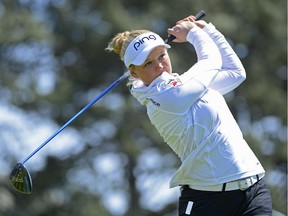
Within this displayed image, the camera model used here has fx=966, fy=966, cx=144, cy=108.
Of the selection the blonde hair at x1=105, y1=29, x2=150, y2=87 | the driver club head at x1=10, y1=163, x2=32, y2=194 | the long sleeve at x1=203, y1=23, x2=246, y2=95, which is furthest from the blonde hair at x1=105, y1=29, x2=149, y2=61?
the driver club head at x1=10, y1=163, x2=32, y2=194

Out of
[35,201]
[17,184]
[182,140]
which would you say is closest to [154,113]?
[182,140]

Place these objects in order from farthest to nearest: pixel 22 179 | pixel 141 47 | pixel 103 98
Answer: pixel 103 98, pixel 22 179, pixel 141 47

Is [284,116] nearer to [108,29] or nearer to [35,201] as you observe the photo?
[108,29]

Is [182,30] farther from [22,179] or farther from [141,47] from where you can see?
[22,179]

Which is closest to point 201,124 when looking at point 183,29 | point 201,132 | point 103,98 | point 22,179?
point 201,132

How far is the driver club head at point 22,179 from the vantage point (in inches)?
261

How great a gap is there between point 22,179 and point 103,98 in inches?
642

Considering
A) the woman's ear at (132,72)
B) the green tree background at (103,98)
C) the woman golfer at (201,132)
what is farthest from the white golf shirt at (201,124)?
the green tree background at (103,98)

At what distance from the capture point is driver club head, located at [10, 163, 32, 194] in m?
6.63

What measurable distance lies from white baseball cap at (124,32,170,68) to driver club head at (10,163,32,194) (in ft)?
4.45

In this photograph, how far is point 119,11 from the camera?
76.0 feet

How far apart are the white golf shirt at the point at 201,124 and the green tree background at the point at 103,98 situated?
52.9 ft

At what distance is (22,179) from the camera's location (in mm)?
6688

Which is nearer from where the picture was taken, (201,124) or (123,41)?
(201,124)
